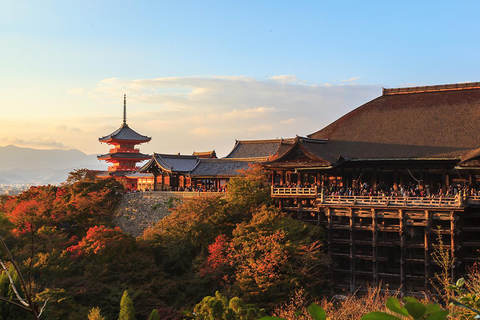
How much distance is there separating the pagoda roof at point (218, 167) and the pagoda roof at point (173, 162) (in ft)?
4.28

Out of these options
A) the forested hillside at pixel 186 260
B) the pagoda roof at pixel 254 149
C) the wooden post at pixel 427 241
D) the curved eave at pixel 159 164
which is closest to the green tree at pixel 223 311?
the forested hillside at pixel 186 260

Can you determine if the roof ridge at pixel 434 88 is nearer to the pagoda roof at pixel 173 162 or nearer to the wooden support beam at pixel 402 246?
the wooden support beam at pixel 402 246

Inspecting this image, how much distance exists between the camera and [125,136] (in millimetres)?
66750

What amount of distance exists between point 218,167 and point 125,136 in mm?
26131

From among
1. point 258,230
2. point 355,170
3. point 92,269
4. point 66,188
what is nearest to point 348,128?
point 355,170

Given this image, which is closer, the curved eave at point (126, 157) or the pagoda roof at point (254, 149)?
the pagoda roof at point (254, 149)

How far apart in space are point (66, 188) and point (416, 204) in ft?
105

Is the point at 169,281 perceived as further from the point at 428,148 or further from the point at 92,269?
the point at 428,148

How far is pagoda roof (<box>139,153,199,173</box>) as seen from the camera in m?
46.5

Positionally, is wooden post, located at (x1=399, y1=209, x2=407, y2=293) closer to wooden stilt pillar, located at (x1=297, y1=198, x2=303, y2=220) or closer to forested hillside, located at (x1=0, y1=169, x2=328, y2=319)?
forested hillside, located at (x1=0, y1=169, x2=328, y2=319)

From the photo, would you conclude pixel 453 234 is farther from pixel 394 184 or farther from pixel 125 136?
pixel 125 136

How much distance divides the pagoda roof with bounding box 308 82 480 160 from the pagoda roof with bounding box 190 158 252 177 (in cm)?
853

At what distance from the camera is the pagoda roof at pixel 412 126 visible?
32.0 m

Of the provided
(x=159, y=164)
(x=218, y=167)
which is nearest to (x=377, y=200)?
(x=218, y=167)
